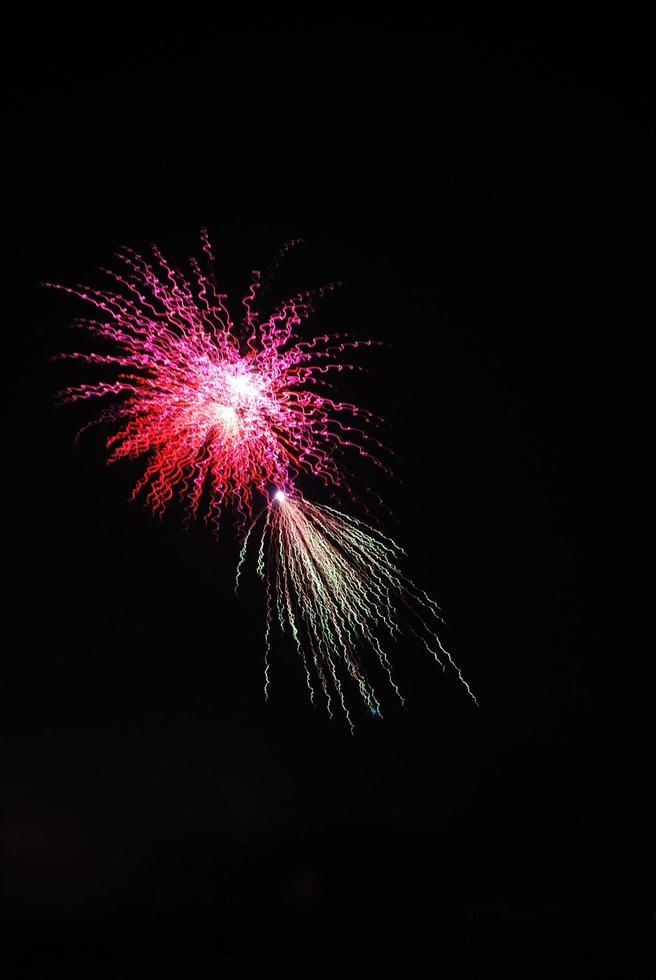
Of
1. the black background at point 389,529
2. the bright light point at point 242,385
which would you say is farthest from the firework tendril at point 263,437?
the black background at point 389,529

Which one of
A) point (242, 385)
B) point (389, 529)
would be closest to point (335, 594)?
point (389, 529)

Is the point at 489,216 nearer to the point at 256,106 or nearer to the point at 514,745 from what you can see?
the point at 256,106

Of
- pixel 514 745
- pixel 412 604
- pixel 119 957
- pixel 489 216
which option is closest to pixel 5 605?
A: pixel 119 957

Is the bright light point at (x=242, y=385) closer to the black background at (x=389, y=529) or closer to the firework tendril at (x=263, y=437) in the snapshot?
the firework tendril at (x=263, y=437)

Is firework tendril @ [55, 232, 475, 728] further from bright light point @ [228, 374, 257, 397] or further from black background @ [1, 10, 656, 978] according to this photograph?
black background @ [1, 10, 656, 978]

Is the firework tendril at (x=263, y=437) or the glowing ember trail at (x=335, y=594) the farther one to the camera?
the glowing ember trail at (x=335, y=594)

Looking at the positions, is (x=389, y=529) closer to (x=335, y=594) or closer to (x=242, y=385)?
(x=335, y=594)
